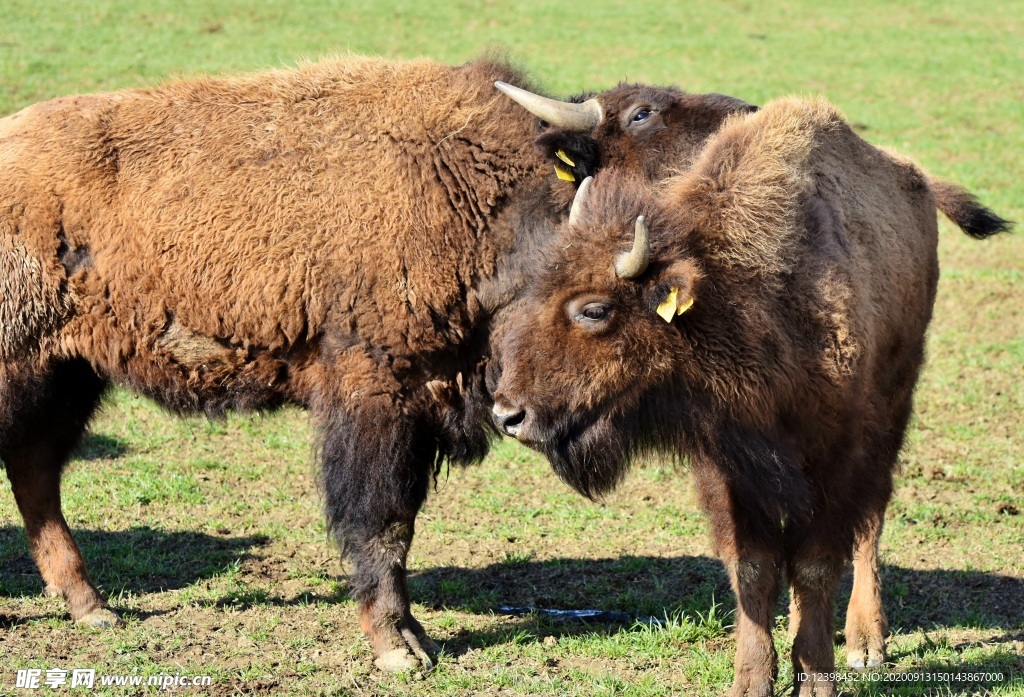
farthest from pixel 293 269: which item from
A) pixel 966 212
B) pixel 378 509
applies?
pixel 966 212

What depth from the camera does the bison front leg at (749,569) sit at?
4.80 m

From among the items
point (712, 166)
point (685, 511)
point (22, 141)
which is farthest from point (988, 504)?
point (22, 141)

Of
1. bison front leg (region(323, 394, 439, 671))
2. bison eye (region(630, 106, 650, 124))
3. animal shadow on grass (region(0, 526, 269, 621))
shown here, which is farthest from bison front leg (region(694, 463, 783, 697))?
animal shadow on grass (region(0, 526, 269, 621))

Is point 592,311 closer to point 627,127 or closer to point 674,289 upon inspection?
point 674,289

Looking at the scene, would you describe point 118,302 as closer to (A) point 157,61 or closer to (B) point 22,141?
(B) point 22,141

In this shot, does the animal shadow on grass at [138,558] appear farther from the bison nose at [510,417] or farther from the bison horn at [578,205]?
the bison horn at [578,205]

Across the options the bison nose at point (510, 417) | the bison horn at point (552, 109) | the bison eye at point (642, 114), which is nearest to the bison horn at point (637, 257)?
the bison nose at point (510, 417)

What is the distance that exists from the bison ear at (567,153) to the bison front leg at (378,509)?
141cm

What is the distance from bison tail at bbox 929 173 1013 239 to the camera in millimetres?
6348

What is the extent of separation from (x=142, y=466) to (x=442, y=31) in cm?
1560

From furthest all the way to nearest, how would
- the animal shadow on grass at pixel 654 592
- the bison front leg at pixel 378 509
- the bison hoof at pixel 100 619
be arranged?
the animal shadow on grass at pixel 654 592, the bison hoof at pixel 100 619, the bison front leg at pixel 378 509

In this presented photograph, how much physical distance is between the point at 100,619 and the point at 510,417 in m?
2.41

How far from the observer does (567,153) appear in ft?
18.6

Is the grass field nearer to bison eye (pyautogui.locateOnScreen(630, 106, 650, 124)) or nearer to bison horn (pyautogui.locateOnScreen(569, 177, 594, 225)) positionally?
bison eye (pyautogui.locateOnScreen(630, 106, 650, 124))
